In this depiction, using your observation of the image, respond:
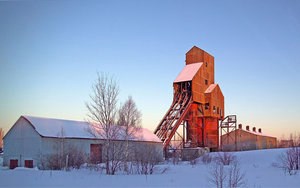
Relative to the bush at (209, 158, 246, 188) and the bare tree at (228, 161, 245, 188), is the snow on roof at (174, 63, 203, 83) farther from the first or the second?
the bare tree at (228, 161, 245, 188)

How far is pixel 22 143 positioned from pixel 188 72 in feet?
77.5

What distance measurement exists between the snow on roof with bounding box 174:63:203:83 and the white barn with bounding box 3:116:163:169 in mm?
15640

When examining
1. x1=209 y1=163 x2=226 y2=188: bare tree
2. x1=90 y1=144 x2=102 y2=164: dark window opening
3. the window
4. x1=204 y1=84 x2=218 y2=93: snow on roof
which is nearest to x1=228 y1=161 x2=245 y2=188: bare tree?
x1=209 y1=163 x2=226 y2=188: bare tree

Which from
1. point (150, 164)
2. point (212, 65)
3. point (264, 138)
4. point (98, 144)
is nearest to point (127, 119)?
point (98, 144)

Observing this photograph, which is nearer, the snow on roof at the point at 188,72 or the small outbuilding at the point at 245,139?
the snow on roof at the point at 188,72

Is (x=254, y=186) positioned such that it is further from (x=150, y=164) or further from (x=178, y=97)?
(x=178, y=97)

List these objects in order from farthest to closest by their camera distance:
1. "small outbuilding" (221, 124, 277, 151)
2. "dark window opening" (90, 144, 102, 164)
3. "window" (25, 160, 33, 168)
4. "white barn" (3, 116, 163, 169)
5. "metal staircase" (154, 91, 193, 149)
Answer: "small outbuilding" (221, 124, 277, 151), "metal staircase" (154, 91, 193, 149), "dark window opening" (90, 144, 102, 164), "window" (25, 160, 33, 168), "white barn" (3, 116, 163, 169)

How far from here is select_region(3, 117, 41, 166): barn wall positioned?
30531mm

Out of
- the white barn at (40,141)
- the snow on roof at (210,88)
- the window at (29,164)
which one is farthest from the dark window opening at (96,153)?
the snow on roof at (210,88)

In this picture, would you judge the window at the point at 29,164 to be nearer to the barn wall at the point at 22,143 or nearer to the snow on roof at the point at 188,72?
the barn wall at the point at 22,143

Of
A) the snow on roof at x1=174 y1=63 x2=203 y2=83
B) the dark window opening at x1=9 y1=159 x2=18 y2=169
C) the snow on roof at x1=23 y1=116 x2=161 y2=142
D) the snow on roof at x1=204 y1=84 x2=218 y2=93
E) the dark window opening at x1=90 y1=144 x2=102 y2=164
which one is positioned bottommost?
the dark window opening at x1=9 y1=159 x2=18 y2=169

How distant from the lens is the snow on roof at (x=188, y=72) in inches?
1772

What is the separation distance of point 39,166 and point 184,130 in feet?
69.5

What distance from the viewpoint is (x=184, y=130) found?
45.5m
